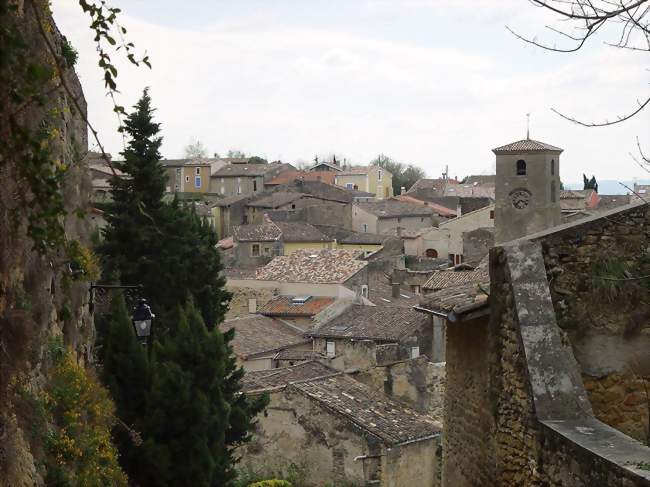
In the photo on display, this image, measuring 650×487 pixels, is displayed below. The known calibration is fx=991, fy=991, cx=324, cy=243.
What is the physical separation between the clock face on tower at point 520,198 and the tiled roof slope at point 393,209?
86.5 feet

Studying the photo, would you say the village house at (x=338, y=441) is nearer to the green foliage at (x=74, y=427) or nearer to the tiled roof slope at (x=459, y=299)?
the tiled roof slope at (x=459, y=299)

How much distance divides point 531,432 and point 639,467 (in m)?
1.47

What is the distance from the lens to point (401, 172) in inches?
5148

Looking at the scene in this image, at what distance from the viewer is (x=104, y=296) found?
1559 centimetres

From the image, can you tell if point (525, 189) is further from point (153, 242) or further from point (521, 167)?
point (153, 242)

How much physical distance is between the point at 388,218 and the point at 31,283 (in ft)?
236

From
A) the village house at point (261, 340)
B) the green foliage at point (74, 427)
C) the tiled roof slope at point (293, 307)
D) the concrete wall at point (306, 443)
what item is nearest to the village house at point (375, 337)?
the village house at point (261, 340)

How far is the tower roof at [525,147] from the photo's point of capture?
2131 inches

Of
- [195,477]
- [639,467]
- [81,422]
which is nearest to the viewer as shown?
[639,467]

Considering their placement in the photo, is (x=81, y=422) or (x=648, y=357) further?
(x=81, y=422)

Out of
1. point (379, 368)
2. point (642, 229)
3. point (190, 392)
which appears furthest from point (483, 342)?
point (379, 368)

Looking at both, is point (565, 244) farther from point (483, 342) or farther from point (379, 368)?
point (379, 368)

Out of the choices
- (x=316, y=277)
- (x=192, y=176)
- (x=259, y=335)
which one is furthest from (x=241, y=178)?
(x=259, y=335)

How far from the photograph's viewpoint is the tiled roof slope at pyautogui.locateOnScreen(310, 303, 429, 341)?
36.4 m
